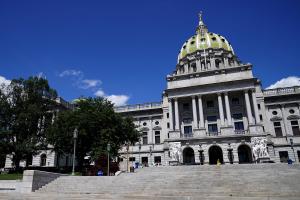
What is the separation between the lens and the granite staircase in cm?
1705

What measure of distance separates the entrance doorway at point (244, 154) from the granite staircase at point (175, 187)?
22791mm

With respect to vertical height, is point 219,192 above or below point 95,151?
below

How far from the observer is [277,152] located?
51750mm

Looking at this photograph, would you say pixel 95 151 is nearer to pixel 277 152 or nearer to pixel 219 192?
pixel 219 192

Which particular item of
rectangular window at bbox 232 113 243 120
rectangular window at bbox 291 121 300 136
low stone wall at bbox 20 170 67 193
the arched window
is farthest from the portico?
low stone wall at bbox 20 170 67 193

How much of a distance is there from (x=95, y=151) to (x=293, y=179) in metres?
23.5

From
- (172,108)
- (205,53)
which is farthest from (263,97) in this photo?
(205,53)

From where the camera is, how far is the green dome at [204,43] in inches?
3060

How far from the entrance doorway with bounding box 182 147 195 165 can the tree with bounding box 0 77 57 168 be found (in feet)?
79.1

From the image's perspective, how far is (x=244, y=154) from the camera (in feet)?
157

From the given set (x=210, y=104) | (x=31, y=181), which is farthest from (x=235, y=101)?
(x=31, y=181)

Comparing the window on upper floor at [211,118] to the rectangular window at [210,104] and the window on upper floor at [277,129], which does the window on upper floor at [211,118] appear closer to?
the rectangular window at [210,104]

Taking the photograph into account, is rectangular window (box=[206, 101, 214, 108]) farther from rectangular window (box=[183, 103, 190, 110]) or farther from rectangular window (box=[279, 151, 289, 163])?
rectangular window (box=[279, 151, 289, 163])

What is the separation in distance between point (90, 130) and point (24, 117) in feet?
36.1
